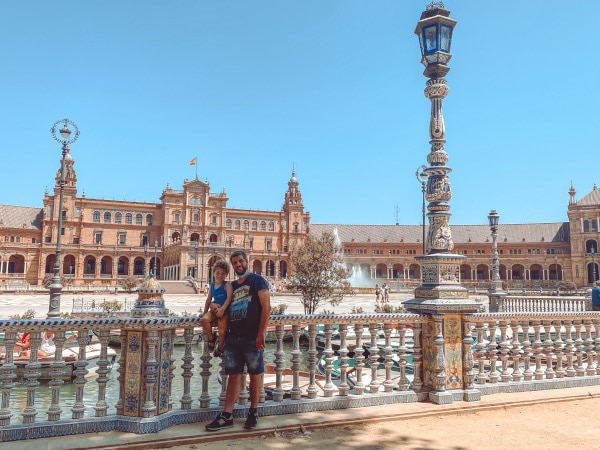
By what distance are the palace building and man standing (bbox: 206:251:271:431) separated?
61082mm

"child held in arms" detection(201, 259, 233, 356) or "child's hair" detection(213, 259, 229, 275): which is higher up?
"child's hair" detection(213, 259, 229, 275)

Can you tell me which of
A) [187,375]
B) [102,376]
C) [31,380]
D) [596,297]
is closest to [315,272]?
[596,297]

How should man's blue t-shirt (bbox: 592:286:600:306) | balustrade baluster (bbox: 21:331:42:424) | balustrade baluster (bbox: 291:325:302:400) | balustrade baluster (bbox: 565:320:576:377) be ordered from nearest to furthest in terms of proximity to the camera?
balustrade baluster (bbox: 21:331:42:424)
balustrade baluster (bbox: 291:325:302:400)
balustrade baluster (bbox: 565:320:576:377)
man's blue t-shirt (bbox: 592:286:600:306)

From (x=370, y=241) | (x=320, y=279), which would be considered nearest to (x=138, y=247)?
(x=370, y=241)

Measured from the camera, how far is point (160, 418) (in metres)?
4.43

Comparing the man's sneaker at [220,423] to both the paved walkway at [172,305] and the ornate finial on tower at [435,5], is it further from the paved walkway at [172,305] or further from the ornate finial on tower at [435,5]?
the paved walkway at [172,305]

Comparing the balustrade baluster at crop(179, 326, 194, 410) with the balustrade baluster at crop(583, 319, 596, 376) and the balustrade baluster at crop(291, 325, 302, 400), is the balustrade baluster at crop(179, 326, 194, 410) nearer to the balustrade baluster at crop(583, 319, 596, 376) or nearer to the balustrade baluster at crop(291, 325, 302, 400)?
the balustrade baluster at crop(291, 325, 302, 400)

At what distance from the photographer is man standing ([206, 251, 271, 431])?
15.0ft

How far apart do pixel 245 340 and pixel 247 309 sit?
1.06ft

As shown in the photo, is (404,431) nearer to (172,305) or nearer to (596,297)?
(596,297)

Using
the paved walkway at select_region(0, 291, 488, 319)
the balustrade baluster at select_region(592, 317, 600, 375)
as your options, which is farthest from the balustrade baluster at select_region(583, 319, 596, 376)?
the paved walkway at select_region(0, 291, 488, 319)

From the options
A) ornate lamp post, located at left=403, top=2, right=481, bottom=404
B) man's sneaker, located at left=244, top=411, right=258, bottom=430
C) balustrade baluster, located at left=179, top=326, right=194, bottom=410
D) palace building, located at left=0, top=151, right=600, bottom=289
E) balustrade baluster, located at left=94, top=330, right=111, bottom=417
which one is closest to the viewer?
balustrade baluster, located at left=94, top=330, right=111, bottom=417

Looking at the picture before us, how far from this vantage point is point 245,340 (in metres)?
4.59

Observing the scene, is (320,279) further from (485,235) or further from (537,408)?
(485,235)
